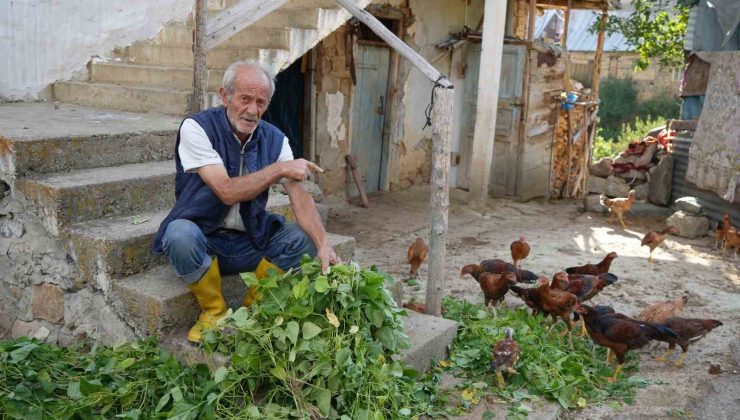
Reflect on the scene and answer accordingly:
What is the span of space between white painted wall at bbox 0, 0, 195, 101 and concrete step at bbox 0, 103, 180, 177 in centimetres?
65

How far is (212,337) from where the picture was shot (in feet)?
10.8

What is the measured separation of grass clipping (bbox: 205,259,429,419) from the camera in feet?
10.1

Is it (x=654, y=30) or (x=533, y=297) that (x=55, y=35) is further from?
(x=654, y=30)

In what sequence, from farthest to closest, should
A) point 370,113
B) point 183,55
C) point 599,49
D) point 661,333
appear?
point 599,49 < point 370,113 < point 183,55 < point 661,333

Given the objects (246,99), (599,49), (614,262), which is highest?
(599,49)

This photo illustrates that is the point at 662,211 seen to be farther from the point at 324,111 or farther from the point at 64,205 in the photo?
the point at 64,205

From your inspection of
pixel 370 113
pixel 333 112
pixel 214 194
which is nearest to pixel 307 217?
pixel 214 194

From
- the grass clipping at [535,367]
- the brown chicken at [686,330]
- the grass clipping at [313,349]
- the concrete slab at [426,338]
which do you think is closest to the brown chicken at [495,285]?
the grass clipping at [535,367]

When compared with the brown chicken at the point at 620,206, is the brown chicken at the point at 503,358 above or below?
below

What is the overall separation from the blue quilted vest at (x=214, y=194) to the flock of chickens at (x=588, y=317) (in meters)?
1.57

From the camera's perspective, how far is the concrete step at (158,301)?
3568 millimetres

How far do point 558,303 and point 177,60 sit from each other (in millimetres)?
4307

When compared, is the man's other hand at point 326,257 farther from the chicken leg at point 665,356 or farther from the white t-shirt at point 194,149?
the chicken leg at point 665,356

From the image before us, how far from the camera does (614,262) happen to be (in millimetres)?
7539
